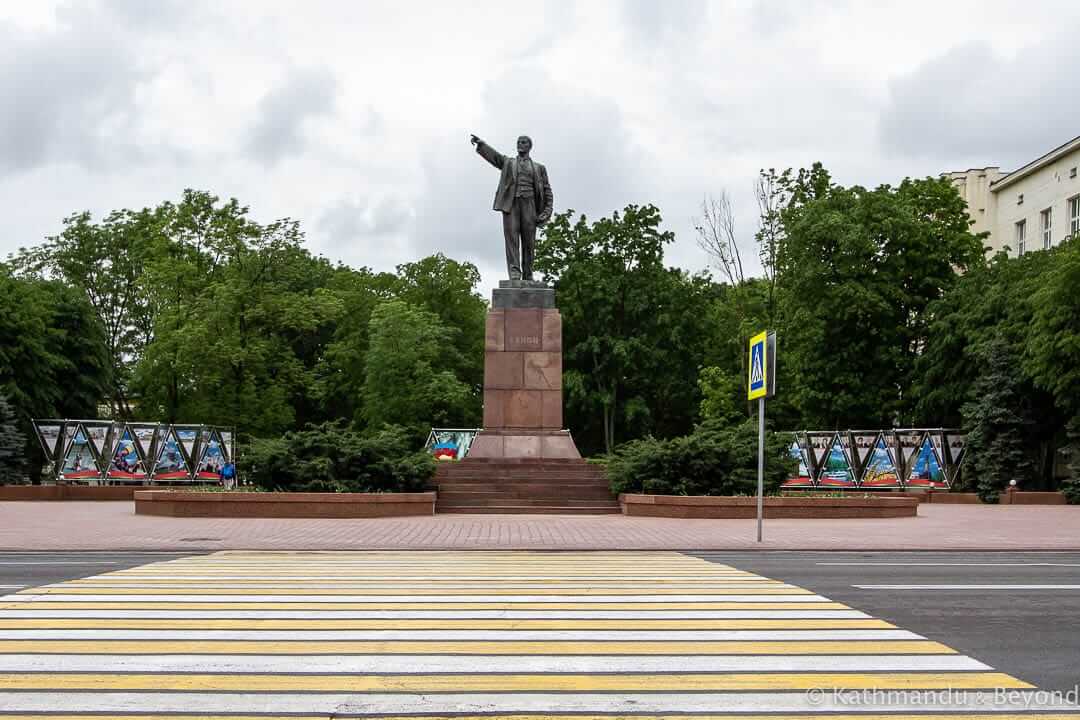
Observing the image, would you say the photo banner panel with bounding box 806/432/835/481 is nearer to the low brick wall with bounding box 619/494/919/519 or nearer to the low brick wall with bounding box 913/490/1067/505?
the low brick wall with bounding box 913/490/1067/505

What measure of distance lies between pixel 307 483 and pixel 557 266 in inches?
1418

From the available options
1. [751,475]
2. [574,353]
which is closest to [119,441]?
[751,475]

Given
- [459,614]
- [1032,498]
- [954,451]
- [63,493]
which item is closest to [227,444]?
[63,493]

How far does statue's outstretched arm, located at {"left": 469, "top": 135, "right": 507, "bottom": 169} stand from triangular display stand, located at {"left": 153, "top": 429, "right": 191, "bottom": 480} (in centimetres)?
1380

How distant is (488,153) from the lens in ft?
94.7

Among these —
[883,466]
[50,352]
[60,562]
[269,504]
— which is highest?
[50,352]

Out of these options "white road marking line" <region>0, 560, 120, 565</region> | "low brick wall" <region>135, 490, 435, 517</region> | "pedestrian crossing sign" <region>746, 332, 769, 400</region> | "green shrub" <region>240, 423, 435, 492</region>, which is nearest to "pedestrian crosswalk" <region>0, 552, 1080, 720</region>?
"white road marking line" <region>0, 560, 120, 565</region>

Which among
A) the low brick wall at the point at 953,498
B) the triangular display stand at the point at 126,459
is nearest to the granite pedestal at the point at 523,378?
the triangular display stand at the point at 126,459

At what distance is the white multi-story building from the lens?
51438mm

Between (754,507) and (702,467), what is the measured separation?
1506 millimetres

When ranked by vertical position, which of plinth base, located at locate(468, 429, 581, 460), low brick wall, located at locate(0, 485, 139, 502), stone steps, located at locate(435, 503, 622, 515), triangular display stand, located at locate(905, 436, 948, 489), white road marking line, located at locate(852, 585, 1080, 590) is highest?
plinth base, located at locate(468, 429, 581, 460)

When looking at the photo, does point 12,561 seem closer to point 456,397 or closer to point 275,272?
point 275,272

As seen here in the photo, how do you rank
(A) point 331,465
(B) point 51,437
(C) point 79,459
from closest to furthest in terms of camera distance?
(A) point 331,465 < (B) point 51,437 < (C) point 79,459

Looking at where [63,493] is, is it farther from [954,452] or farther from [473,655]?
[473,655]
